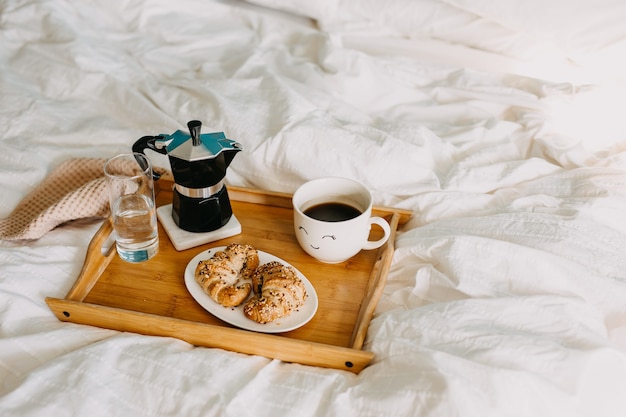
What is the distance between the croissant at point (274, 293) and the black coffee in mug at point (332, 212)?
0.10 metres

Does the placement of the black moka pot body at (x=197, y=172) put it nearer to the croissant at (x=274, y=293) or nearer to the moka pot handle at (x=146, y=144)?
the moka pot handle at (x=146, y=144)

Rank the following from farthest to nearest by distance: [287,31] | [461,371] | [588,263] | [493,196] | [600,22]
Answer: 1. [287,31]
2. [600,22]
3. [493,196]
4. [588,263]
5. [461,371]

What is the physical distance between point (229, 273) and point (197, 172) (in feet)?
0.53

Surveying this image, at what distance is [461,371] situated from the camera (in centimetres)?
69

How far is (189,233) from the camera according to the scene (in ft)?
3.09

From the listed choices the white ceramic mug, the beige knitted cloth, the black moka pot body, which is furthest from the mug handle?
the beige knitted cloth

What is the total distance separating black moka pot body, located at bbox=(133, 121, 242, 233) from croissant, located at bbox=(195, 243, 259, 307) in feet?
0.26

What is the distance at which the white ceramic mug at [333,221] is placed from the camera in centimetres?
87

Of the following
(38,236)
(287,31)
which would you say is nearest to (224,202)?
(38,236)

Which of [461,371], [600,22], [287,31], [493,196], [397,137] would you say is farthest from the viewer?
[287,31]

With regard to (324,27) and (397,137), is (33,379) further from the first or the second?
(324,27)

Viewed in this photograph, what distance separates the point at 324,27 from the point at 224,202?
70cm

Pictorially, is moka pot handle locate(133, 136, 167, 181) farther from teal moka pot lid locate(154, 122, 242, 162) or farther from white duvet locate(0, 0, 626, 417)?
white duvet locate(0, 0, 626, 417)

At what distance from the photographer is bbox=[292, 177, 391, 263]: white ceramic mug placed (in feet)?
2.87
